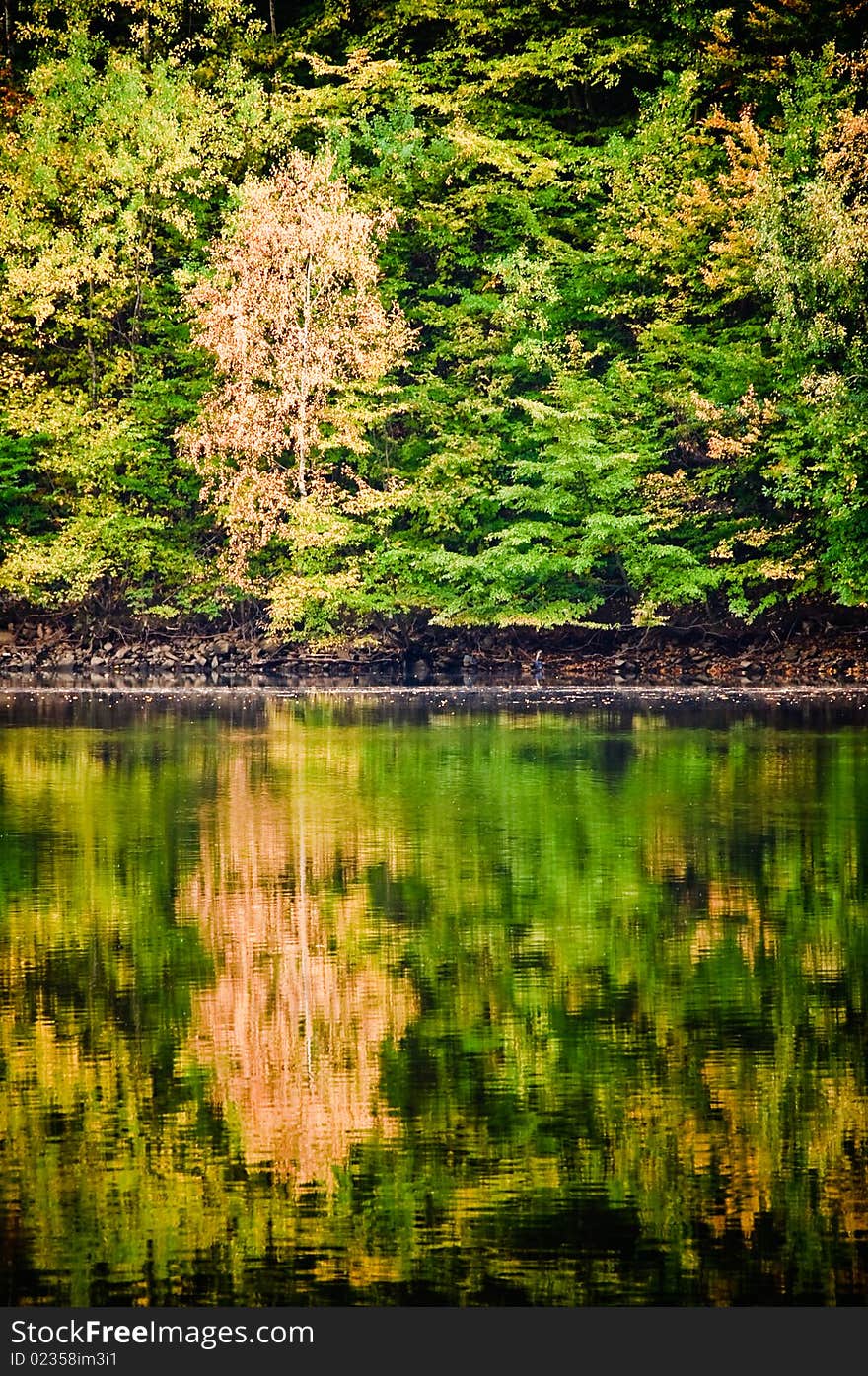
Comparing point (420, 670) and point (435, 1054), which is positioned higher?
point (435, 1054)

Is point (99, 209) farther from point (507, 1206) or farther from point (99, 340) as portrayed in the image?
point (507, 1206)

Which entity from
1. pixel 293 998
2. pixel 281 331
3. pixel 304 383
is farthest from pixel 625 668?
pixel 293 998

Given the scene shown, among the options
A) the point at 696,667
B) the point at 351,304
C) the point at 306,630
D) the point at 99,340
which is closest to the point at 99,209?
the point at 99,340

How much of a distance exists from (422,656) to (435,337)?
7083mm

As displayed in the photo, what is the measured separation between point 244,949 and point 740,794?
9012mm

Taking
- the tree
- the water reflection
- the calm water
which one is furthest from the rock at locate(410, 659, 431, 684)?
the water reflection

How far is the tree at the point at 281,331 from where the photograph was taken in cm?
3869

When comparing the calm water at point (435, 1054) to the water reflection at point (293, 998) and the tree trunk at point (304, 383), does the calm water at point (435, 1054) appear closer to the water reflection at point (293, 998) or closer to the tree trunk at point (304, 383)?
the water reflection at point (293, 998)

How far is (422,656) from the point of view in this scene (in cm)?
4141

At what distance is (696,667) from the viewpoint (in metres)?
39.5

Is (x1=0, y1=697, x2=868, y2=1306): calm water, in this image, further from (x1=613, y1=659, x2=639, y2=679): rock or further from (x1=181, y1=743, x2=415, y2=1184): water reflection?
(x1=613, y1=659, x2=639, y2=679): rock

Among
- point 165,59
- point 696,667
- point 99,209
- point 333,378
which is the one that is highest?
point 165,59

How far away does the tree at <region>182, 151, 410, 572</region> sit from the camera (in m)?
38.7

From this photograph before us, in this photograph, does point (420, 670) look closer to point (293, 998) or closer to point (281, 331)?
point (281, 331)
